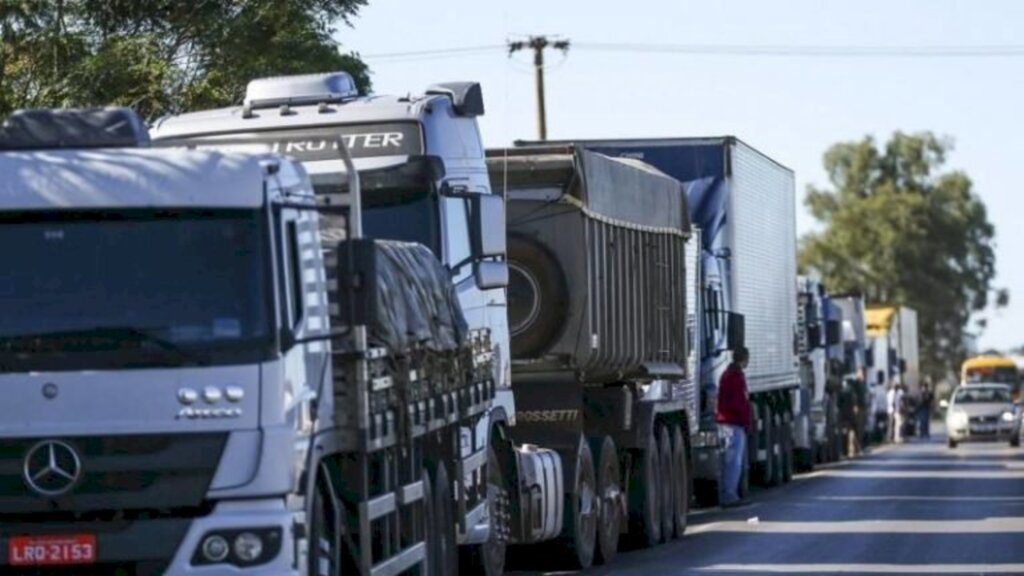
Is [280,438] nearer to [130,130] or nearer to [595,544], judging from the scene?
[130,130]

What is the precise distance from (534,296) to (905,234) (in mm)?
111164

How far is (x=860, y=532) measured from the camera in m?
A: 25.2

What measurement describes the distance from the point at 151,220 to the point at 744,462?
19.7 m

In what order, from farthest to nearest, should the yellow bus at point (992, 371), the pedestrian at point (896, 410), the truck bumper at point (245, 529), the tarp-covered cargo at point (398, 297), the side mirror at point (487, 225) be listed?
the yellow bus at point (992, 371) → the pedestrian at point (896, 410) → the side mirror at point (487, 225) → the tarp-covered cargo at point (398, 297) → the truck bumper at point (245, 529)

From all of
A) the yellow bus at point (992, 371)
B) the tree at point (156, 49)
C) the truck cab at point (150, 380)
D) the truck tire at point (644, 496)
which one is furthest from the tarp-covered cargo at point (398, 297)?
the yellow bus at point (992, 371)

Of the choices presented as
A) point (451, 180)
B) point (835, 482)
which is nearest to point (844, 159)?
point (835, 482)

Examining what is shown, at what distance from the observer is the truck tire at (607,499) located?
2206 cm

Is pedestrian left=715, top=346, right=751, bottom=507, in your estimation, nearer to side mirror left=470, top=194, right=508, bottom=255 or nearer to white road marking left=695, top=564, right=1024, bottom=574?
white road marking left=695, top=564, right=1024, bottom=574

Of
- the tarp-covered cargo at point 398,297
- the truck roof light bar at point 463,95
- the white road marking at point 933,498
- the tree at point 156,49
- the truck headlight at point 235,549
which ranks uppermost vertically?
the tree at point 156,49

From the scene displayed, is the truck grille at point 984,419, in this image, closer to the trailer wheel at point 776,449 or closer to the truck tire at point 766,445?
the trailer wheel at point 776,449

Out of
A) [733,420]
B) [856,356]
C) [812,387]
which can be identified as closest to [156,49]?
[733,420]

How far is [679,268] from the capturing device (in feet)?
82.9

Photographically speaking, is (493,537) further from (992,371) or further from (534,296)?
(992,371)

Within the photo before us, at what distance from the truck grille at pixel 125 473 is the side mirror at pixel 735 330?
18995 mm
